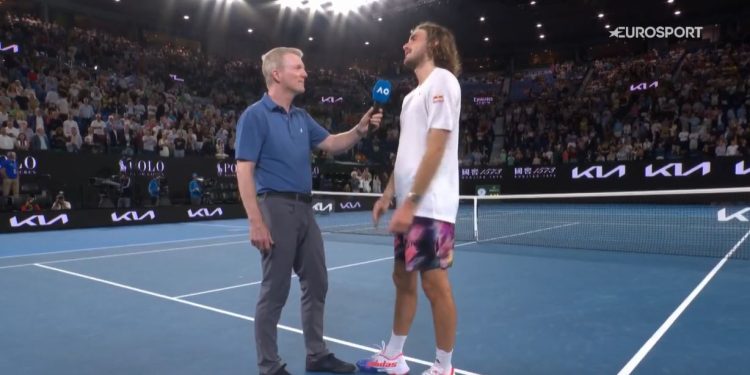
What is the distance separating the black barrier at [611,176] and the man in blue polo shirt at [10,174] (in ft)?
56.7

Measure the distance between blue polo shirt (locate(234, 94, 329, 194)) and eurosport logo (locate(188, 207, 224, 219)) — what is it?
13700 millimetres

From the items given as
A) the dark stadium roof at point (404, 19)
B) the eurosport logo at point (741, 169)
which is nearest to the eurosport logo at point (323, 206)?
the dark stadium roof at point (404, 19)

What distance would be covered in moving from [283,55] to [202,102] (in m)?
23.1

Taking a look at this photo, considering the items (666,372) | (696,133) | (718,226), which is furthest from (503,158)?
(666,372)

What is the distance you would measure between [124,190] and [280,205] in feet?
45.2

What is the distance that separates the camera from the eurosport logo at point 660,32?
99.8 feet

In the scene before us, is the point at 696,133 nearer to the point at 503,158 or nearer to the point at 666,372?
the point at 503,158

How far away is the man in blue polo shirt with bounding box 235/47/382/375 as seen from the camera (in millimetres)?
2973

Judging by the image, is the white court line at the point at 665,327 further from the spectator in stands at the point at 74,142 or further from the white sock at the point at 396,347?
the spectator in stands at the point at 74,142

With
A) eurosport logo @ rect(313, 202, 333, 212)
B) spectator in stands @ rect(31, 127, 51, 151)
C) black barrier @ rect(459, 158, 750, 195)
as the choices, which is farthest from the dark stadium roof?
spectator in stands @ rect(31, 127, 51, 151)

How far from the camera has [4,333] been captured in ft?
13.4

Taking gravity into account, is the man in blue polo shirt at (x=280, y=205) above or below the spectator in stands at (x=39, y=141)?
below

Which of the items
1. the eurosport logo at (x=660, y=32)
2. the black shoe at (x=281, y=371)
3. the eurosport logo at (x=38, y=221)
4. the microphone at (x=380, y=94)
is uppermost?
the eurosport logo at (x=660, y=32)

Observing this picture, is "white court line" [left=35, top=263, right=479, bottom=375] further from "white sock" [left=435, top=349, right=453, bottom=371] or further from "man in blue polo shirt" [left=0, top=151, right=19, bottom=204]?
"man in blue polo shirt" [left=0, top=151, right=19, bottom=204]
